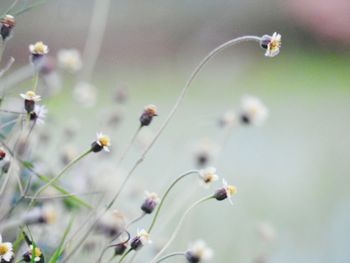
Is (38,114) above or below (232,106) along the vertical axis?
above

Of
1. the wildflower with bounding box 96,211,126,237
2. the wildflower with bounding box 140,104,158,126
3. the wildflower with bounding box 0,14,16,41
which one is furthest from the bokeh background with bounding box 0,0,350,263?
the wildflower with bounding box 0,14,16,41

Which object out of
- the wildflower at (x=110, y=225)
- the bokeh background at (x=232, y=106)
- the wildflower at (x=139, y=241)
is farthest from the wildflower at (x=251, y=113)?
the wildflower at (x=139, y=241)

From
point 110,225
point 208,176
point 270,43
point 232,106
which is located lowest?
point 232,106

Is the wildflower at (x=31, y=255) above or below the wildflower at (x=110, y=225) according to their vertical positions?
above

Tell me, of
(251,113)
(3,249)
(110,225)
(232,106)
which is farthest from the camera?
(232,106)

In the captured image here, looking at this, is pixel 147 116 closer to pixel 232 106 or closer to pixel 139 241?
pixel 139 241

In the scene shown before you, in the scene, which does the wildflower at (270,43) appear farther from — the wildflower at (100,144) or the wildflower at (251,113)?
the wildflower at (251,113)

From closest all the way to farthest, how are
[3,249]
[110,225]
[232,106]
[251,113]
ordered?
[3,249], [110,225], [251,113], [232,106]

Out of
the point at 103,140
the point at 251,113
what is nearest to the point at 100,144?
the point at 103,140
